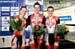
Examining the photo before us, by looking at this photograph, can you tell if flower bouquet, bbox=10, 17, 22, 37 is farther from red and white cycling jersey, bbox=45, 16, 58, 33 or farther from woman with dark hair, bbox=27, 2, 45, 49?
red and white cycling jersey, bbox=45, 16, 58, 33

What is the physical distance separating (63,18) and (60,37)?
1.68ft

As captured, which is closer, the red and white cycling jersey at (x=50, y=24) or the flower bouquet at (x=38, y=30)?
the flower bouquet at (x=38, y=30)

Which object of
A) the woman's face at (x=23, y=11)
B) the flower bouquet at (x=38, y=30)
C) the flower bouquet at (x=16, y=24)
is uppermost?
the woman's face at (x=23, y=11)

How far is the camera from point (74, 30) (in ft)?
23.7

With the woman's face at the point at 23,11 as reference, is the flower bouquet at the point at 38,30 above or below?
below

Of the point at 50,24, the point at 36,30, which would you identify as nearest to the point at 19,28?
the point at 36,30

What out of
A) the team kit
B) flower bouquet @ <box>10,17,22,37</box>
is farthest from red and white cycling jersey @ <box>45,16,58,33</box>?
flower bouquet @ <box>10,17,22,37</box>

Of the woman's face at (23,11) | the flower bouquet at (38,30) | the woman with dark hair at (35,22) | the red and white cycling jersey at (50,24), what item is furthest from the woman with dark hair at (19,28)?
the red and white cycling jersey at (50,24)

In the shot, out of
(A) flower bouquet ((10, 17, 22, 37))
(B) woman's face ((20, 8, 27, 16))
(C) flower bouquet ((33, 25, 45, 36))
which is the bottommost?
(C) flower bouquet ((33, 25, 45, 36))

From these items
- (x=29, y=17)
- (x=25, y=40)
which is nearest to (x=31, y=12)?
(x=29, y=17)

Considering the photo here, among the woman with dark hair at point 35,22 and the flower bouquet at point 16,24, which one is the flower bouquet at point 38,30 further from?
the flower bouquet at point 16,24

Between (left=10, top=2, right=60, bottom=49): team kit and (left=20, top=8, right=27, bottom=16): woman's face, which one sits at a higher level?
(left=20, top=8, right=27, bottom=16): woman's face

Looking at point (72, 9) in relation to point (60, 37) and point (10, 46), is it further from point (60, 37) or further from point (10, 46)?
point (10, 46)

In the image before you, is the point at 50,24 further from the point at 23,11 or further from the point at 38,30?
the point at 23,11
